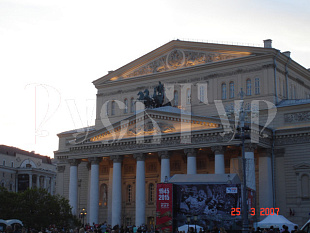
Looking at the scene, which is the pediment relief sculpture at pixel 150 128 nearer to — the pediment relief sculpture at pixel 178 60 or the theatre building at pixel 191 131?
the theatre building at pixel 191 131

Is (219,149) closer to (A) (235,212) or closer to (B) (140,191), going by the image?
(B) (140,191)

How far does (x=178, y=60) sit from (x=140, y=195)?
15.6 meters

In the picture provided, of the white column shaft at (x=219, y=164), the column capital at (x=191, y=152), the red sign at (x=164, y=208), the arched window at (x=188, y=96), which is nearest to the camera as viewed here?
the red sign at (x=164, y=208)

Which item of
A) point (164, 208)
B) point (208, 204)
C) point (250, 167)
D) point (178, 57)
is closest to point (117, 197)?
point (250, 167)

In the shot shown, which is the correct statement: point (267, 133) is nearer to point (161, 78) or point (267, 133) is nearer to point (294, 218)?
point (294, 218)

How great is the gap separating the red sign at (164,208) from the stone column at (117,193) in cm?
2004

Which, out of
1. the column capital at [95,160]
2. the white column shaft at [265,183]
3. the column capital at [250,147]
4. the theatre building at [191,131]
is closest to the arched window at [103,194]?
the theatre building at [191,131]

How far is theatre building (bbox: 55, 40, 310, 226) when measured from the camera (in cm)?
4469

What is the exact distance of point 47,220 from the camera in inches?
1640

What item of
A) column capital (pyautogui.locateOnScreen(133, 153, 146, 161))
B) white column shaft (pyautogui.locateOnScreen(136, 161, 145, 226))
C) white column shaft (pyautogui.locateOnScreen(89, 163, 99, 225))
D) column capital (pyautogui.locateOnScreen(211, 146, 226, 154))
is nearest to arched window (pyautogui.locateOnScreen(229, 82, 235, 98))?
column capital (pyautogui.locateOnScreen(211, 146, 226, 154))

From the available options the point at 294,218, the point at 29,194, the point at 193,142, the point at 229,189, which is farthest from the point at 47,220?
the point at 294,218

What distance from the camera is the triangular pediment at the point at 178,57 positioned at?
5188cm

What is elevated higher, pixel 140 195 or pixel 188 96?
pixel 188 96

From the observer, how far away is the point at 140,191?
158 ft
